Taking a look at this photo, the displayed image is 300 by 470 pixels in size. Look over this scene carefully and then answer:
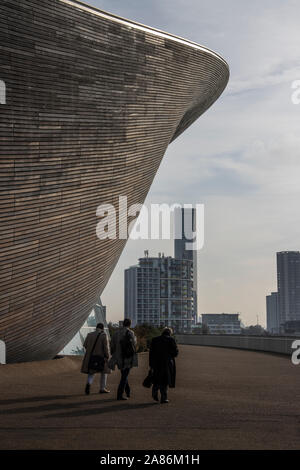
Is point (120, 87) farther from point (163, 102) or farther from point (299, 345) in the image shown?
point (299, 345)

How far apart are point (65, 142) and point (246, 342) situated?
71.6 feet

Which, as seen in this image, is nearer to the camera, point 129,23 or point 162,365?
point 162,365

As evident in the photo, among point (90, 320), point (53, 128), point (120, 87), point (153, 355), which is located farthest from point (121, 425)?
point (90, 320)

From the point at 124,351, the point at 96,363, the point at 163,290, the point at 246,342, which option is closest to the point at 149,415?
the point at 124,351

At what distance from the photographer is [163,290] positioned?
161m

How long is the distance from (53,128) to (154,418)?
7.74 meters

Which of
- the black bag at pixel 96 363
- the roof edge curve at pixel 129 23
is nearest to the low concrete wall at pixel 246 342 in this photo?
the roof edge curve at pixel 129 23

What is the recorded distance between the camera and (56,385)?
13.1 metres

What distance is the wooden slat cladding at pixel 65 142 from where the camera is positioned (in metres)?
13.5

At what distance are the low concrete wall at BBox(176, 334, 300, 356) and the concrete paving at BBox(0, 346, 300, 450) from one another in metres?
12.3

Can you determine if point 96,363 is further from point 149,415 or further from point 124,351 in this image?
point 149,415

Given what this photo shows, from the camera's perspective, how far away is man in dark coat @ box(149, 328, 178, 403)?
10477 millimetres

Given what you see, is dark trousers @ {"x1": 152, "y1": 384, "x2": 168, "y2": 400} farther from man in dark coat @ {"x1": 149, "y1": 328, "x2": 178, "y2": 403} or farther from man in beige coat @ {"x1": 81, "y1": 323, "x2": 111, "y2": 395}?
man in beige coat @ {"x1": 81, "y1": 323, "x2": 111, "y2": 395}

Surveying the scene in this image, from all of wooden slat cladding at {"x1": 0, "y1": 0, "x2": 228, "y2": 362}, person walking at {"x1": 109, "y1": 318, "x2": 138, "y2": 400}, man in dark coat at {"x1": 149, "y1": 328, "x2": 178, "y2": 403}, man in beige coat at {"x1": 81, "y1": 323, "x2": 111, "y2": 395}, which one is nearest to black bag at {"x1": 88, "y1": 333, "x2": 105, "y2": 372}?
man in beige coat at {"x1": 81, "y1": 323, "x2": 111, "y2": 395}
